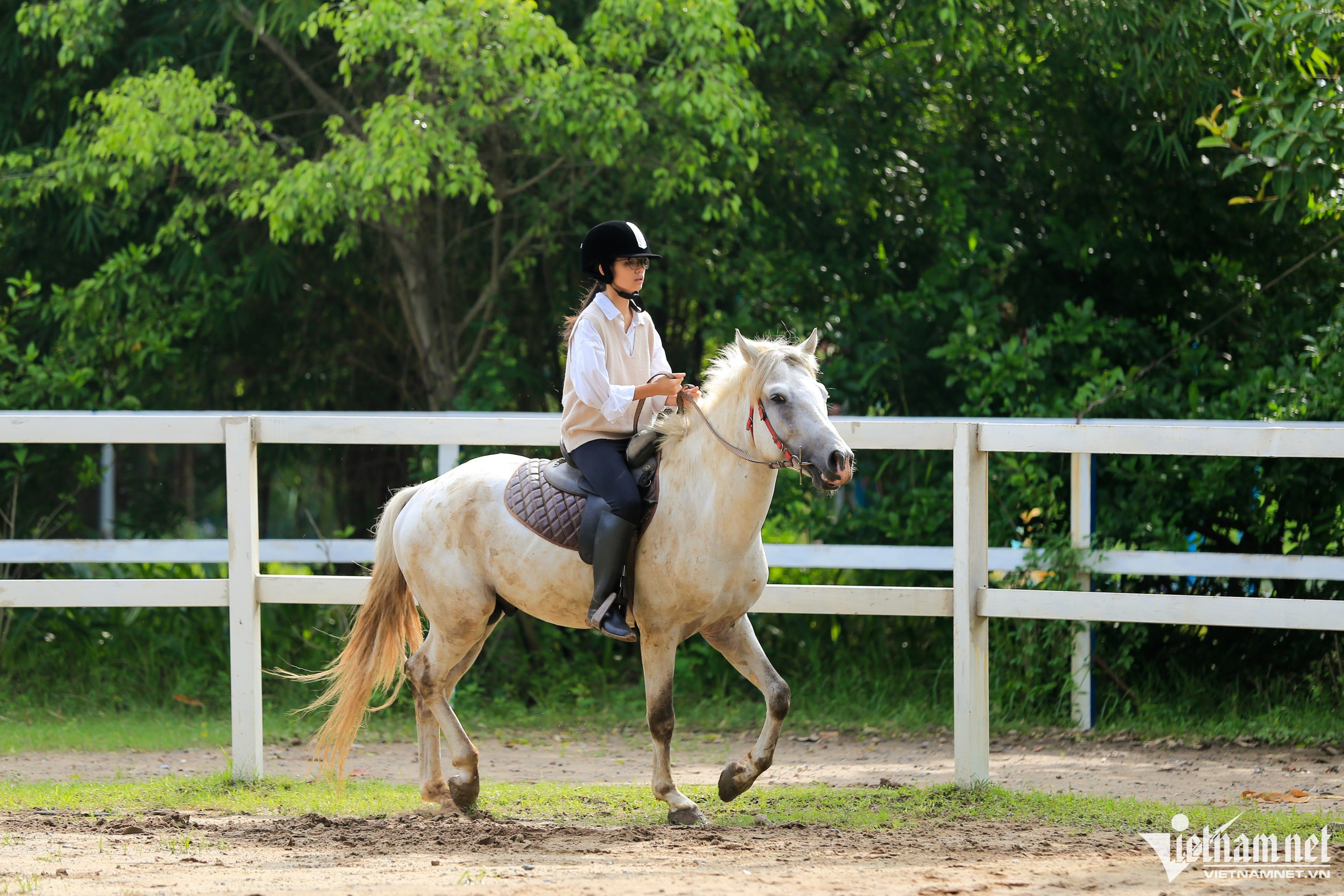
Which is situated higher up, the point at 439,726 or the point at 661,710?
the point at 661,710

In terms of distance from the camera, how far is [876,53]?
9414mm

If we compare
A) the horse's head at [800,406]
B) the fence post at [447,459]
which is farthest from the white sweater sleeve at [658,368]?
the fence post at [447,459]

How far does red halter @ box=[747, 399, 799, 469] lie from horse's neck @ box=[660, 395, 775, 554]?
4cm

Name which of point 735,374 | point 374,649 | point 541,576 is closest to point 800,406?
point 735,374

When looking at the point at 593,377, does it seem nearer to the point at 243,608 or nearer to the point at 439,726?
the point at 439,726

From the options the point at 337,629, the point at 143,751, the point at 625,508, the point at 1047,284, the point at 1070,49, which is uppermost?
the point at 1070,49

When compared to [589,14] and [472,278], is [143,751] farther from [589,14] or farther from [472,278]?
[589,14]

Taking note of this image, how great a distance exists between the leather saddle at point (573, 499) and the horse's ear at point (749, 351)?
21.4 inches

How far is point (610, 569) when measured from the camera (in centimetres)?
450

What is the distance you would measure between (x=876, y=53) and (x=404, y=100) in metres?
3.79

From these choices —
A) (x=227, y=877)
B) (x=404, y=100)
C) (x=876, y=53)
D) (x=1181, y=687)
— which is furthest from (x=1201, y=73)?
(x=227, y=877)

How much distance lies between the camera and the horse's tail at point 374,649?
5023mm

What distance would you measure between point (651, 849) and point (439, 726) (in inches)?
49.6

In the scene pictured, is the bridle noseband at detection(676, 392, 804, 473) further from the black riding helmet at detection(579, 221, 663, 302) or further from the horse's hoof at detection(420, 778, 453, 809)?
the horse's hoof at detection(420, 778, 453, 809)
